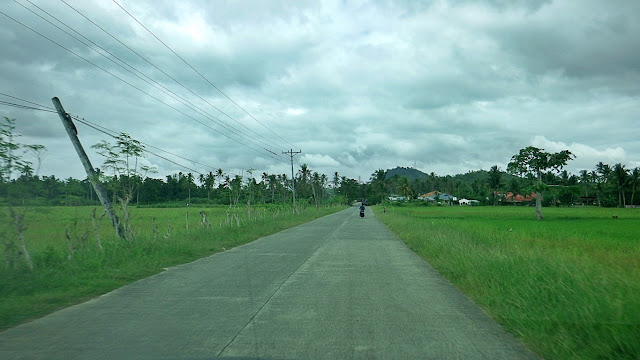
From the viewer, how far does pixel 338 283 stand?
9.59m

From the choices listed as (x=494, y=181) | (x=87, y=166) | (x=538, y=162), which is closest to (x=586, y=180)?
(x=494, y=181)

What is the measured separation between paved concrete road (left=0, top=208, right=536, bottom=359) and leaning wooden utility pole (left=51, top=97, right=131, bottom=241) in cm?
679

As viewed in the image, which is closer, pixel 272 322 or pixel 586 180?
pixel 272 322

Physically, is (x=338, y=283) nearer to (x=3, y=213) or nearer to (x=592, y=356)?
(x=592, y=356)

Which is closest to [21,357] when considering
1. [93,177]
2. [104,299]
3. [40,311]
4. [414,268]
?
[40,311]

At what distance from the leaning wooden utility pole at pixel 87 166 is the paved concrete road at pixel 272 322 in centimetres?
679

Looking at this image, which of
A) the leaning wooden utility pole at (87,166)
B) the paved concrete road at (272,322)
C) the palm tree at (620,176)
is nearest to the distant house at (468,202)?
the palm tree at (620,176)

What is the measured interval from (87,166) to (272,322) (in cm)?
1230

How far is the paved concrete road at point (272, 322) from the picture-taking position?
5109 millimetres

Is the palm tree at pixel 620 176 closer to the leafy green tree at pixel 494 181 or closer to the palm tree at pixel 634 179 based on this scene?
the palm tree at pixel 634 179

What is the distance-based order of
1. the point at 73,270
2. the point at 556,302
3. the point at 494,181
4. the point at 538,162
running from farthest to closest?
the point at 494,181 → the point at 538,162 → the point at 73,270 → the point at 556,302

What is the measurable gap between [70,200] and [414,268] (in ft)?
39.1

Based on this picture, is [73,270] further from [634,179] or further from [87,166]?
[634,179]

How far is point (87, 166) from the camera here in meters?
15.8
